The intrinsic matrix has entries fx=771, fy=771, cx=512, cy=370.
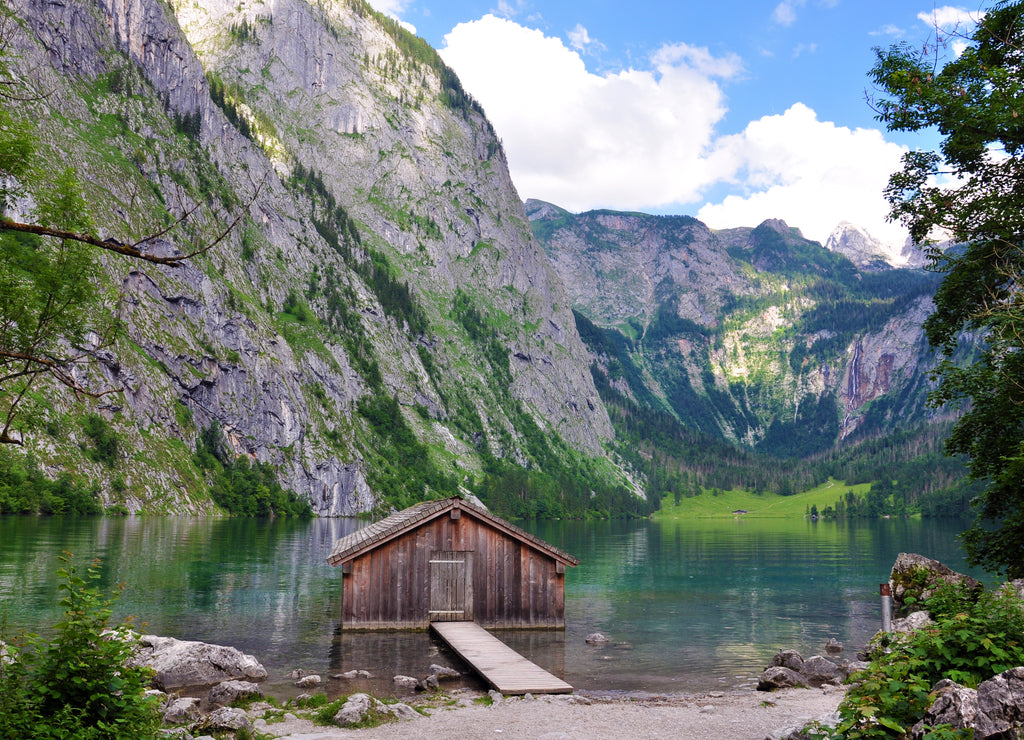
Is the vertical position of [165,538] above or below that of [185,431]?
below

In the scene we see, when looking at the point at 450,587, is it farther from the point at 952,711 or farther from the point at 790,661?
the point at 952,711

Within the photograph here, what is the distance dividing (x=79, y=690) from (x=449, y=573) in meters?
29.4

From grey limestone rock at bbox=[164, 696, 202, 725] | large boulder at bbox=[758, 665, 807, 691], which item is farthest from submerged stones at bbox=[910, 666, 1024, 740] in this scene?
grey limestone rock at bbox=[164, 696, 202, 725]

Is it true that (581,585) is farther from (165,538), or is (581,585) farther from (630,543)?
(630,543)

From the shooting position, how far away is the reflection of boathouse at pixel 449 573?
40719 millimetres

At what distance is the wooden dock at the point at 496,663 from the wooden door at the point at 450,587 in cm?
108

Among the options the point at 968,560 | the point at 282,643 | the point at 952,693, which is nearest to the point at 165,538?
the point at 282,643

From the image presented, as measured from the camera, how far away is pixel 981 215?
28.2 meters

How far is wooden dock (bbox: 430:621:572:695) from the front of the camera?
27703mm

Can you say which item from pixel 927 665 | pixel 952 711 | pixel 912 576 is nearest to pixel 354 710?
pixel 927 665

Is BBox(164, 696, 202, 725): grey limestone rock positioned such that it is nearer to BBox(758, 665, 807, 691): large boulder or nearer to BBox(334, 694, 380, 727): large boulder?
BBox(334, 694, 380, 727): large boulder

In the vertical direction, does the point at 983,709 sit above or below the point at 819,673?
above

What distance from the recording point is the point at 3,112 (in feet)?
70.5

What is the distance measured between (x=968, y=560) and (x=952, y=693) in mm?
17187
